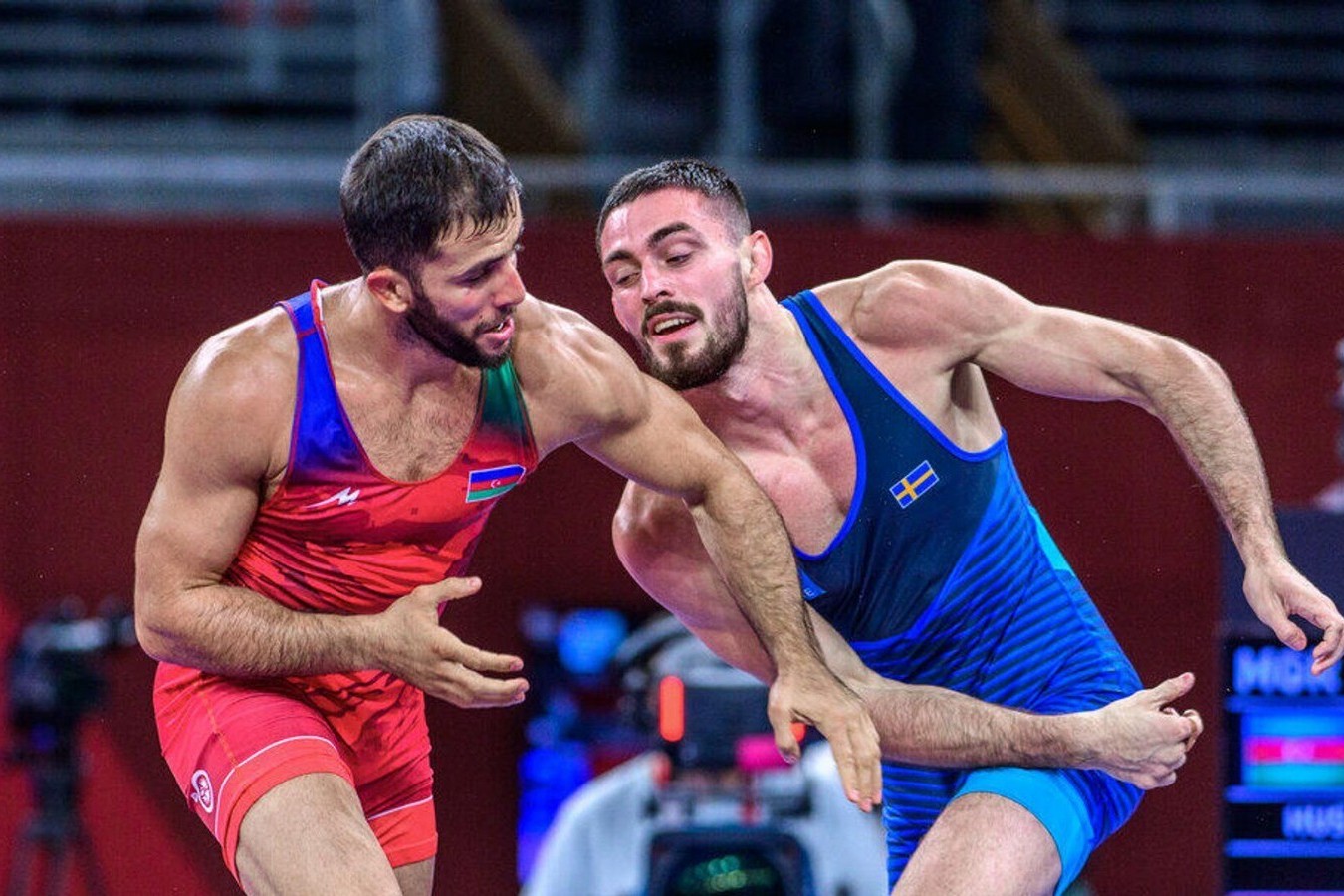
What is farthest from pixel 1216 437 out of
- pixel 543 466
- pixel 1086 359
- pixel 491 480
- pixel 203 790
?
pixel 543 466

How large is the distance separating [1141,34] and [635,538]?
22.7 ft

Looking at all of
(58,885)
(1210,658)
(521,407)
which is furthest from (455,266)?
→ (1210,658)

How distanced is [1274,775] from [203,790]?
2.10 meters

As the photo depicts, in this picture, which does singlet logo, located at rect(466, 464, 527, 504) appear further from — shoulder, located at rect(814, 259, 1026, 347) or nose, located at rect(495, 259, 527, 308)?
shoulder, located at rect(814, 259, 1026, 347)

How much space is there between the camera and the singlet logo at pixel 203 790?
3008 millimetres

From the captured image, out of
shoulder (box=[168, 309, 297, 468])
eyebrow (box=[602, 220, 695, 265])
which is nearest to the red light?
eyebrow (box=[602, 220, 695, 265])

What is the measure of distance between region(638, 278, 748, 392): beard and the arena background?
303cm

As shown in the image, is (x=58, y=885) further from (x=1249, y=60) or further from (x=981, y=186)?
(x=1249, y=60)

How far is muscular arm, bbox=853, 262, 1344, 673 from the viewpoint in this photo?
10.9ft

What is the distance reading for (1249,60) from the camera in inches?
376

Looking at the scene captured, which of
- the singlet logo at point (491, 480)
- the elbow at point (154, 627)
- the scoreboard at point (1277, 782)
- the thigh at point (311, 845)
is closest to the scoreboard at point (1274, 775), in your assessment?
the scoreboard at point (1277, 782)

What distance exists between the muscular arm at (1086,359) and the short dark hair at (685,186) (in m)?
0.29

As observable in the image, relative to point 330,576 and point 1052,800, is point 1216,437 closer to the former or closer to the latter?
point 1052,800

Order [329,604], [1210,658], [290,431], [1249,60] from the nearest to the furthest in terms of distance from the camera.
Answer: [290,431]
[329,604]
[1210,658]
[1249,60]
